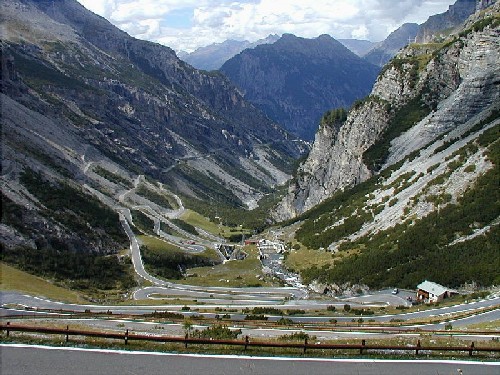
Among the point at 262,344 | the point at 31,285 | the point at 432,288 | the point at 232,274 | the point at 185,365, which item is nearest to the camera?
the point at 185,365

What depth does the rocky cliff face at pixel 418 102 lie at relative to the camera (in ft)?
388

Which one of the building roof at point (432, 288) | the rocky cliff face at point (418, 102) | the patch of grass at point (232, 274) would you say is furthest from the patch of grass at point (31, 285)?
the rocky cliff face at point (418, 102)

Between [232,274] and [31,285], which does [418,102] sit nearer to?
[232,274]

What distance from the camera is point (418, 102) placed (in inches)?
5674

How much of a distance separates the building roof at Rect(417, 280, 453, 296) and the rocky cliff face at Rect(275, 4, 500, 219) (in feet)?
206

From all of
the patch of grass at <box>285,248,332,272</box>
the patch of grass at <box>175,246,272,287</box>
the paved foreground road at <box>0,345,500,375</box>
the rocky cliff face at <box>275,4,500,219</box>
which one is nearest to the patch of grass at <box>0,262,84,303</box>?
the patch of grass at <box>175,246,272,287</box>

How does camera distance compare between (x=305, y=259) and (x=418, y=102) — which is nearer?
(x=305, y=259)

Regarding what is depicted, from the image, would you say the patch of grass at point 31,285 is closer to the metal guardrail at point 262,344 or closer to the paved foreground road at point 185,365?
the metal guardrail at point 262,344

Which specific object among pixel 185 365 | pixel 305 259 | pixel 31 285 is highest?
pixel 305 259

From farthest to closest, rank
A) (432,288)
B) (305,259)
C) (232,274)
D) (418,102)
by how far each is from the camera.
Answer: (418,102) → (232,274) → (305,259) → (432,288)

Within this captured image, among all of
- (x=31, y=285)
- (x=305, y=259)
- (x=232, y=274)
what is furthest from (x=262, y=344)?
(x=232, y=274)

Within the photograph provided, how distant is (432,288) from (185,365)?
5070cm

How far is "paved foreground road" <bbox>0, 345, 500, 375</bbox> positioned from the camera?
2075cm

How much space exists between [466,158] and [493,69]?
37.9 m
